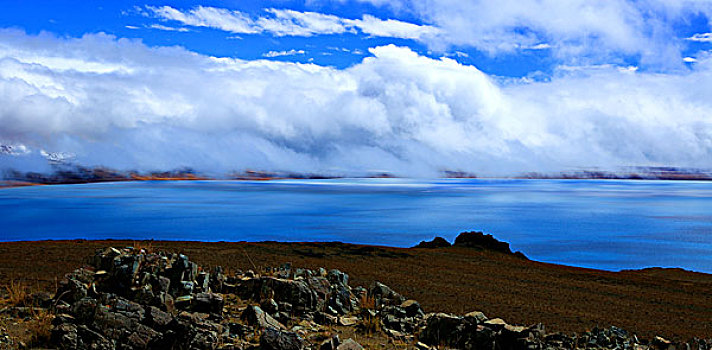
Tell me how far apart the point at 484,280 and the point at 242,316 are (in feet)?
33.8

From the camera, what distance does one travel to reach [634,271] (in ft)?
78.6

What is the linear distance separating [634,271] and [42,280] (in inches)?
897

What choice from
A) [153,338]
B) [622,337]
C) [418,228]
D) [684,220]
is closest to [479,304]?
[622,337]

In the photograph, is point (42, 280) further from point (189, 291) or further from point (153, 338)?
point (153, 338)

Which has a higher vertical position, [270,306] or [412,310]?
[270,306]

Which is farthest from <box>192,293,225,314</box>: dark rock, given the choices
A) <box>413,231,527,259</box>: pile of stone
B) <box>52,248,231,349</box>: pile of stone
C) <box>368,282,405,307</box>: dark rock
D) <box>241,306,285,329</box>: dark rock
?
<box>413,231,527,259</box>: pile of stone

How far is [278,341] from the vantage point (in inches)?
332

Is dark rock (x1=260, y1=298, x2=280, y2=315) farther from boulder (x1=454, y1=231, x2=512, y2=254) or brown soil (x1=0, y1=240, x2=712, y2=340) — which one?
boulder (x1=454, y1=231, x2=512, y2=254)

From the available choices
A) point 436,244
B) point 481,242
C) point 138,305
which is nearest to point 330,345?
point 138,305

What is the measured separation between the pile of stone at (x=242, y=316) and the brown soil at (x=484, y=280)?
265 cm

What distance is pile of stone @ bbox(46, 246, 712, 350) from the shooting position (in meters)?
8.62

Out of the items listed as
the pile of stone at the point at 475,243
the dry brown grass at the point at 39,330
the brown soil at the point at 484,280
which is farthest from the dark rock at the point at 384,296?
the pile of stone at the point at 475,243

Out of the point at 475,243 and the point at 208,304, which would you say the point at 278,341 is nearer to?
the point at 208,304

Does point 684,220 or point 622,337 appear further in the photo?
point 684,220
